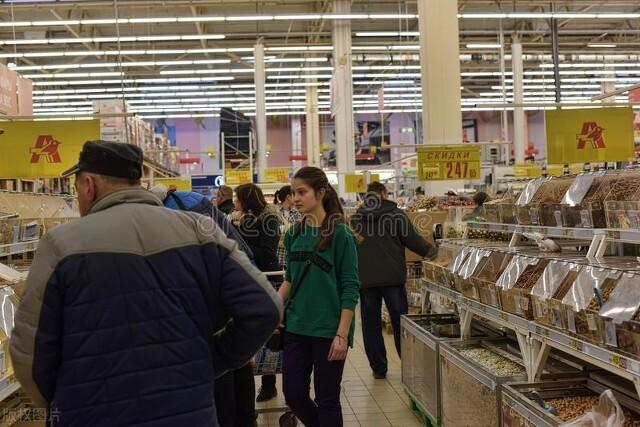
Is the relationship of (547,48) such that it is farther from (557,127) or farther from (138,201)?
(138,201)

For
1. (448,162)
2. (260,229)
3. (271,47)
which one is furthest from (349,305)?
(271,47)

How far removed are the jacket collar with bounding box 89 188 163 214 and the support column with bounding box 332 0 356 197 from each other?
38.7ft

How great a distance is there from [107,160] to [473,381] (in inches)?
93.2

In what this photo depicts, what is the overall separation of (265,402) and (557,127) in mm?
4345

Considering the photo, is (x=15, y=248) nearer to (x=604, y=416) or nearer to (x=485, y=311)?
(x=485, y=311)

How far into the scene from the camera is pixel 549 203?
11.5 feet

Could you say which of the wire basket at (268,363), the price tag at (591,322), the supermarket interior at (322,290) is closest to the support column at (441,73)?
the supermarket interior at (322,290)

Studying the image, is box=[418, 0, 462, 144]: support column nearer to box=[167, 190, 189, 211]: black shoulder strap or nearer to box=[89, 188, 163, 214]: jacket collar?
box=[167, 190, 189, 211]: black shoulder strap

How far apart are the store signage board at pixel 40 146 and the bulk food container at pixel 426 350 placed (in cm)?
369

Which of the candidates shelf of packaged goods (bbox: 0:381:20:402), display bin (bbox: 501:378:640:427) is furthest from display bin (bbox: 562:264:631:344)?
shelf of packaged goods (bbox: 0:381:20:402)

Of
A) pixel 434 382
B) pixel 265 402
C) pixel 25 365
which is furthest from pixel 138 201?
pixel 265 402

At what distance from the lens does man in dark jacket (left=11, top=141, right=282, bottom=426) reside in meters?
1.64

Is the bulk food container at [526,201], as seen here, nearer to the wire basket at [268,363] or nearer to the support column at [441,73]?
the wire basket at [268,363]

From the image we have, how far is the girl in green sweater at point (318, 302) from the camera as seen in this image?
316 centimetres
